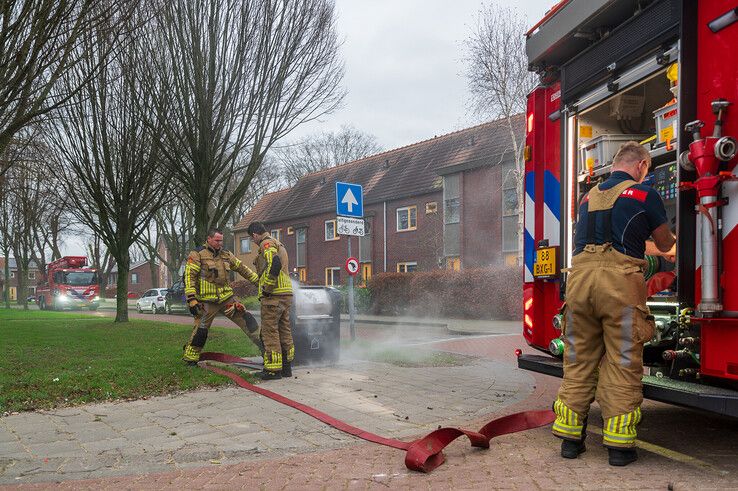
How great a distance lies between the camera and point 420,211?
1122 inches

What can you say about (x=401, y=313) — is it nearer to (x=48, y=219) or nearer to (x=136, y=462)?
(x=136, y=462)

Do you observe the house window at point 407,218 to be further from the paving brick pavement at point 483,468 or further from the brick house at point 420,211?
the paving brick pavement at point 483,468

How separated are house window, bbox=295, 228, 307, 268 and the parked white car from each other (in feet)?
28.4

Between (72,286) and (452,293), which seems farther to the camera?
(72,286)

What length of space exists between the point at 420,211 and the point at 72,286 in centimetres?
2007

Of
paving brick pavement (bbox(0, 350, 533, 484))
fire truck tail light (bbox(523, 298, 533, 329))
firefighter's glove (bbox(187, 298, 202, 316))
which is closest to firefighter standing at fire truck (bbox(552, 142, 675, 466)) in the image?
fire truck tail light (bbox(523, 298, 533, 329))

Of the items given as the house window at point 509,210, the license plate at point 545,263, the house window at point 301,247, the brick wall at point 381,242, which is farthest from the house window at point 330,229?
the license plate at point 545,263

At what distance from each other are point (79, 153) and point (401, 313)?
12.0 metres

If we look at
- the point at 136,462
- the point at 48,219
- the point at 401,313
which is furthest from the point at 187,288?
the point at 48,219

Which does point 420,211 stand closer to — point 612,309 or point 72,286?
point 72,286

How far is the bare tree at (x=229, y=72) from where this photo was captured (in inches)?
404

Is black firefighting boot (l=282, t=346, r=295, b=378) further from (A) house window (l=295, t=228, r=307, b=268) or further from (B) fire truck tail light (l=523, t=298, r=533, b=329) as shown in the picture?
(A) house window (l=295, t=228, r=307, b=268)

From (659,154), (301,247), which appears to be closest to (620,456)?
(659,154)

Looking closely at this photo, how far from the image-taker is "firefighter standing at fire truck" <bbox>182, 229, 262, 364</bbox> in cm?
742
